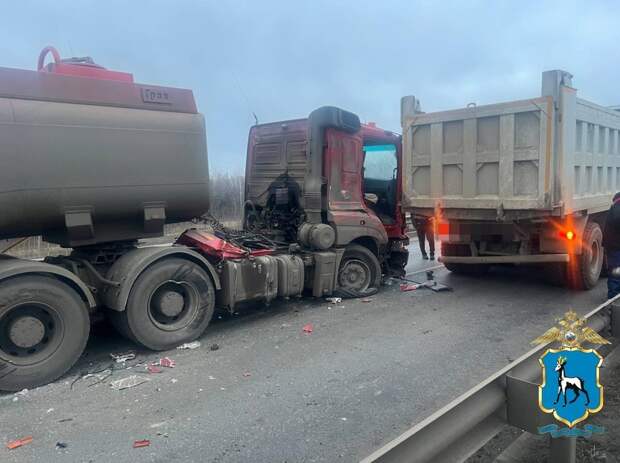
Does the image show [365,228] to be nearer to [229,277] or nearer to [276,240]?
[276,240]

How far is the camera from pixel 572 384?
6.95 ft

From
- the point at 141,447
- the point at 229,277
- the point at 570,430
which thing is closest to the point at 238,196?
the point at 229,277

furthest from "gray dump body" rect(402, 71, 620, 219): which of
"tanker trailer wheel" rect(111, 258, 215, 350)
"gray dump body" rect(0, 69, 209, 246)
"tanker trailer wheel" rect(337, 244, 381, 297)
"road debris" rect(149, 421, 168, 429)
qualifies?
"road debris" rect(149, 421, 168, 429)

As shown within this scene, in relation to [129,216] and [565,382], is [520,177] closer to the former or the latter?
[129,216]

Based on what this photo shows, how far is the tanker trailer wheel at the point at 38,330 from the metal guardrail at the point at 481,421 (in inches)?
143

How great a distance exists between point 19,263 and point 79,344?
0.89 metres

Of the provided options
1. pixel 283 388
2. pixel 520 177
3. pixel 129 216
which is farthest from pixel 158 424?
pixel 520 177

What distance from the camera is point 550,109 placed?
6.50 m

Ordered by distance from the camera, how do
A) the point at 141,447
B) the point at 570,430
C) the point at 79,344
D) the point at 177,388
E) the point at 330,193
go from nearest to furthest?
the point at 570,430 → the point at 141,447 → the point at 177,388 → the point at 79,344 → the point at 330,193

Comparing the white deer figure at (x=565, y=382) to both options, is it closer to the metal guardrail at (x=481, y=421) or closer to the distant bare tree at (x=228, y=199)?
the metal guardrail at (x=481, y=421)

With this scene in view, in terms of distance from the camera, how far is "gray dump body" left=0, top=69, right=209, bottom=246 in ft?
14.4

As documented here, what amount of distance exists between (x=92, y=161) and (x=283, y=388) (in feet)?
8.83

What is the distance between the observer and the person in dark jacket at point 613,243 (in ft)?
20.7

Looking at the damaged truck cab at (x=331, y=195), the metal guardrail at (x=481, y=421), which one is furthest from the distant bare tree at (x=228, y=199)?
the metal guardrail at (x=481, y=421)
